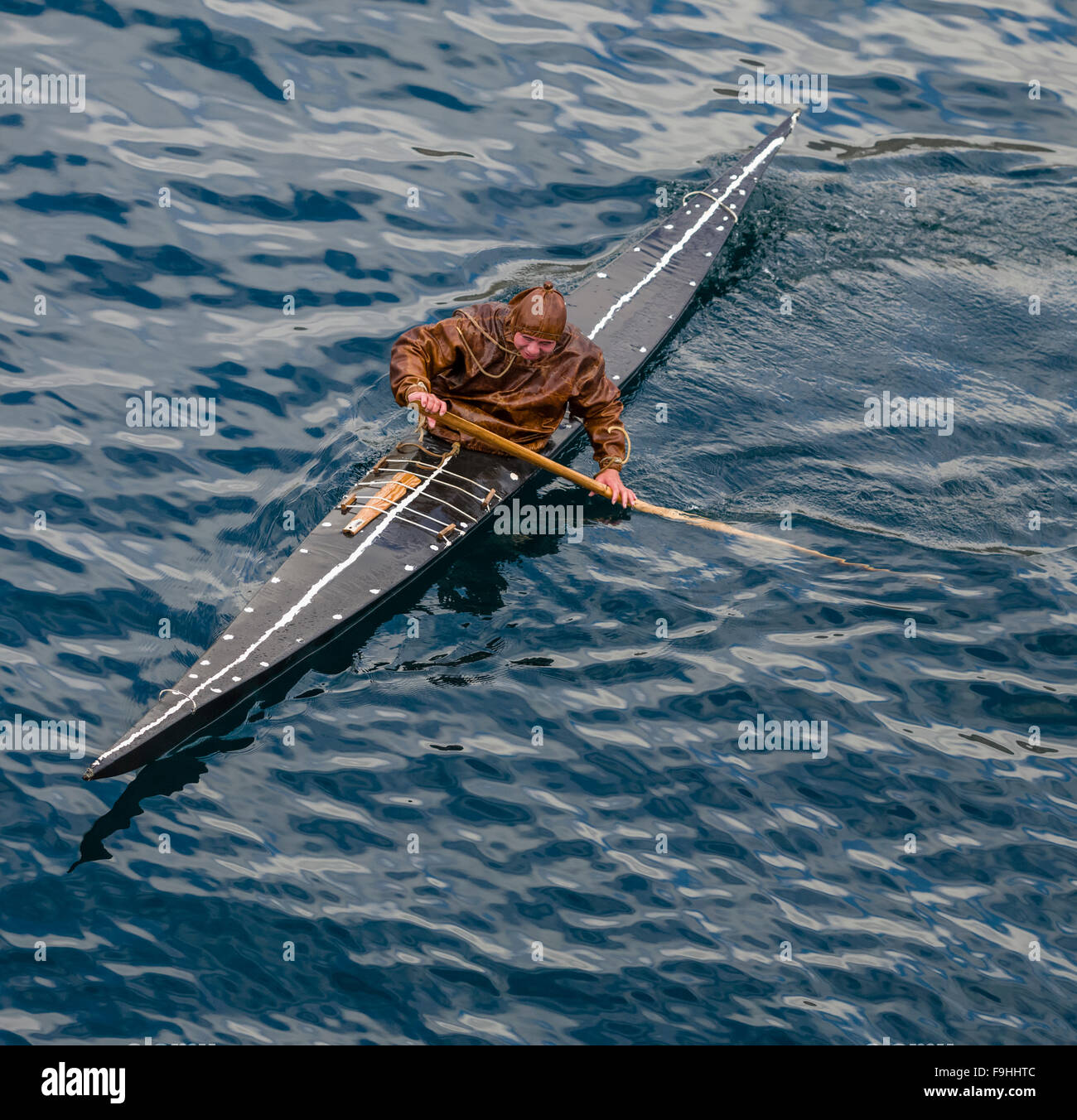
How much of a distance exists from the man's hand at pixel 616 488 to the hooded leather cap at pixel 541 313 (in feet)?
3.75

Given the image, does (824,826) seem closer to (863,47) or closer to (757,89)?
(757,89)

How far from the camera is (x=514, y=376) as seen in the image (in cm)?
1036

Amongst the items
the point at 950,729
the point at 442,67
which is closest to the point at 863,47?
the point at 442,67

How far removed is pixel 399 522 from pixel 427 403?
913mm

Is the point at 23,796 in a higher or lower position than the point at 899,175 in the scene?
lower

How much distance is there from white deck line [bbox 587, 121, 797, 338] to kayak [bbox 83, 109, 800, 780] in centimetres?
2

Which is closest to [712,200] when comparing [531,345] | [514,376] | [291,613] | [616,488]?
[514,376]

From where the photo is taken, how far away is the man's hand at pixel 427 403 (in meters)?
9.88

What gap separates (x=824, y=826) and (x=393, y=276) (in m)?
6.82

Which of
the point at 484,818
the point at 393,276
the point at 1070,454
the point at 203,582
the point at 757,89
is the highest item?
the point at 757,89

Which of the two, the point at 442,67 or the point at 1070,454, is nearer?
the point at 1070,454

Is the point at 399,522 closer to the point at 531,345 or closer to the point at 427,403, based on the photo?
the point at 427,403

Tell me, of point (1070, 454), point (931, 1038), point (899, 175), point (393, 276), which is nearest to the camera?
point (931, 1038)

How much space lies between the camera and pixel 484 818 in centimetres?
820
